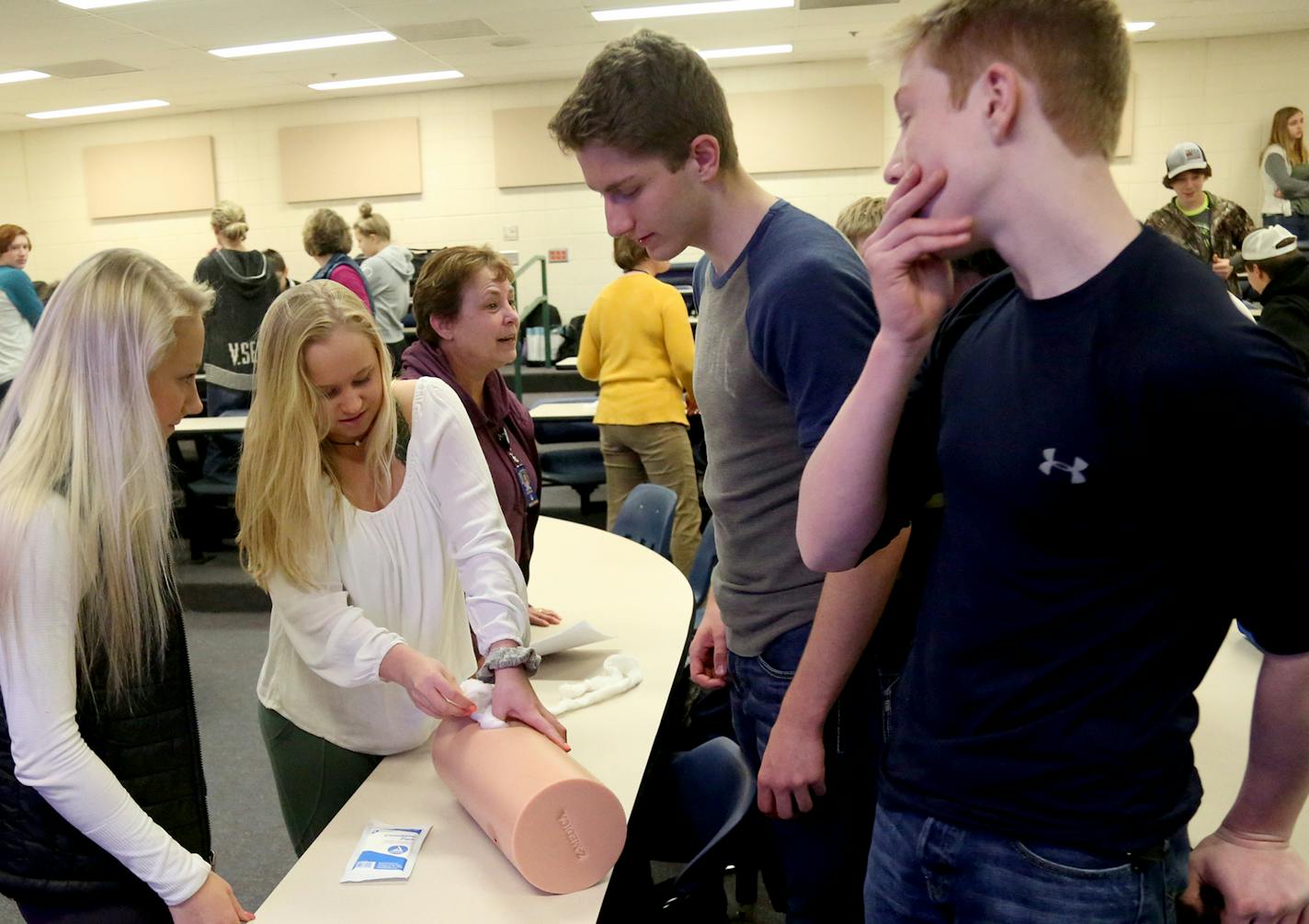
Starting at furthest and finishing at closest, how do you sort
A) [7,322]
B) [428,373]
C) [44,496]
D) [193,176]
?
[193,176] < [7,322] < [428,373] < [44,496]

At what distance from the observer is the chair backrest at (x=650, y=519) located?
2984 mm

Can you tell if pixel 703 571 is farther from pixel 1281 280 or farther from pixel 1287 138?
pixel 1287 138

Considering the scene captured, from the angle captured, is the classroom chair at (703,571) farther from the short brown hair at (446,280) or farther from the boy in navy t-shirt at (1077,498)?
the boy in navy t-shirt at (1077,498)

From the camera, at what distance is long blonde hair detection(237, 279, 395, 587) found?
1.43m

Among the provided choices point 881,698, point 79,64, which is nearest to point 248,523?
point 881,698

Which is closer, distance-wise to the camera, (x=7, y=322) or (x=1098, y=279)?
(x=1098, y=279)

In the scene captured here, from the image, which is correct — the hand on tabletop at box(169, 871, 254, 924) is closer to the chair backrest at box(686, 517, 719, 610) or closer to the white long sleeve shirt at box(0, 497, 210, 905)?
the white long sleeve shirt at box(0, 497, 210, 905)

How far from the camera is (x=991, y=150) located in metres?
0.78

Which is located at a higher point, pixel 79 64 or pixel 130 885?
pixel 79 64

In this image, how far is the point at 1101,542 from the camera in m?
0.77

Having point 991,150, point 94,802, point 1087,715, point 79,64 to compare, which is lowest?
point 94,802

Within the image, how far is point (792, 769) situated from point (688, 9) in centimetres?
649

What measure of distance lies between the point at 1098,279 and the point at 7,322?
236 inches

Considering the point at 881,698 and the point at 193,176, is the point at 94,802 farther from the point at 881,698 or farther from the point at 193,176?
the point at 193,176
